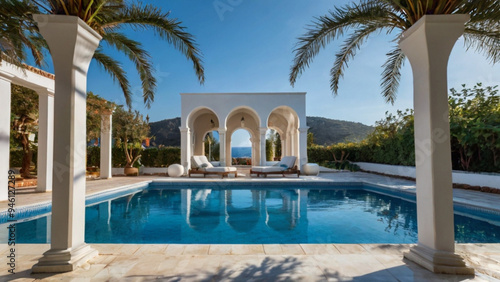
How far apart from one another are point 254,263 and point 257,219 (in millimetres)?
2875

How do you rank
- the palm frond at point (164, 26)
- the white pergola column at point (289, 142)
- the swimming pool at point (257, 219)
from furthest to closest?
1. the white pergola column at point (289, 142)
2. the swimming pool at point (257, 219)
3. the palm frond at point (164, 26)

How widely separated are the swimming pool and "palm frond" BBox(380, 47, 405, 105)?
2.78 meters

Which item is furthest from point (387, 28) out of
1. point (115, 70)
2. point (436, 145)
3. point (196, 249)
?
point (115, 70)

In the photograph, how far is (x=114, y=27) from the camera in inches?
195

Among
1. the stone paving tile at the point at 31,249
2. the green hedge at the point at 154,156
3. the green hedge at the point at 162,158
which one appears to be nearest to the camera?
the stone paving tile at the point at 31,249

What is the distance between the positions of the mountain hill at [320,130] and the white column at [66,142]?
54169 millimetres

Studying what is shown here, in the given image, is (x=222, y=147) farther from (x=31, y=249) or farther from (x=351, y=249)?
(x=351, y=249)

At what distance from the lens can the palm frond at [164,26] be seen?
4.16m

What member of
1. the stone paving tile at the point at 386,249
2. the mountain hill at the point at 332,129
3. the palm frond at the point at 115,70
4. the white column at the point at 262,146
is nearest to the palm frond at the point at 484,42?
the stone paving tile at the point at 386,249

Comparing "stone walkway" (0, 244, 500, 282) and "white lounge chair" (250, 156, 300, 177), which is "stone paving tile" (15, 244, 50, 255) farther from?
"white lounge chair" (250, 156, 300, 177)

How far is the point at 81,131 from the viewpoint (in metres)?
2.90

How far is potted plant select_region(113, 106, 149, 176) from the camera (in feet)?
47.2

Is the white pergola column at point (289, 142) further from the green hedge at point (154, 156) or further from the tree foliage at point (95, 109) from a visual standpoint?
the tree foliage at point (95, 109)

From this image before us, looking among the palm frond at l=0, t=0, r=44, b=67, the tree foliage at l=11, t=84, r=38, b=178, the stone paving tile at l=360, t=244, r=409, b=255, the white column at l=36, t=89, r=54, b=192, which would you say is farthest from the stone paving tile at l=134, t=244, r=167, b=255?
the tree foliage at l=11, t=84, r=38, b=178
